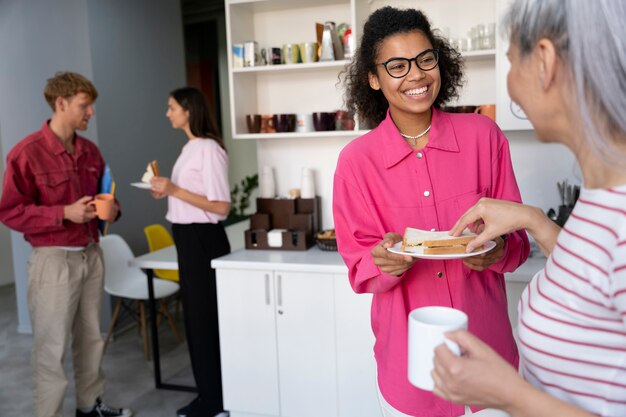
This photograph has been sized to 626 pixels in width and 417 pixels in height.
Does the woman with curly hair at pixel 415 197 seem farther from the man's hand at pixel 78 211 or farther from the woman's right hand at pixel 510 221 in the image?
the man's hand at pixel 78 211

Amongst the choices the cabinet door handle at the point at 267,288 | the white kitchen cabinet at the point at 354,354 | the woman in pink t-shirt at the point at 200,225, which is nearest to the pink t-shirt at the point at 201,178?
the woman in pink t-shirt at the point at 200,225

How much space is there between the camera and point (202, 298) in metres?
3.14

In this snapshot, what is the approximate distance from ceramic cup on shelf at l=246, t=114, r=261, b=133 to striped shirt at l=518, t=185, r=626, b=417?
8.53ft

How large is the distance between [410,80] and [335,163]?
72.8 inches

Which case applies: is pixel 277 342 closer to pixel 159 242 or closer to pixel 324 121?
pixel 324 121

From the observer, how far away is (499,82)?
2820 mm

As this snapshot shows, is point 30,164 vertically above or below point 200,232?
above

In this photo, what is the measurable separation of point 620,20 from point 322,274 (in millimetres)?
2153

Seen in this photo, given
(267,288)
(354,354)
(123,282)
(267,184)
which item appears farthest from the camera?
(123,282)

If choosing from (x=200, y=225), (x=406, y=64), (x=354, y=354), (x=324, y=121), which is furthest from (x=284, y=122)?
(x=406, y=64)

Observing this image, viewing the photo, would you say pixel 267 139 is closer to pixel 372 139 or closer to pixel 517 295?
pixel 517 295

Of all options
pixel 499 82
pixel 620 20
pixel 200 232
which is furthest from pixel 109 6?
pixel 620 20

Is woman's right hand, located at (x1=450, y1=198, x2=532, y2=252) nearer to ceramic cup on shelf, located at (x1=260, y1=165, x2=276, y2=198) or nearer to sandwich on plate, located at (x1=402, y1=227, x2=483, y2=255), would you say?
sandwich on plate, located at (x1=402, y1=227, x2=483, y2=255)

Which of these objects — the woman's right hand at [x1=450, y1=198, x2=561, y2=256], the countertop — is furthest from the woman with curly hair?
the countertop
